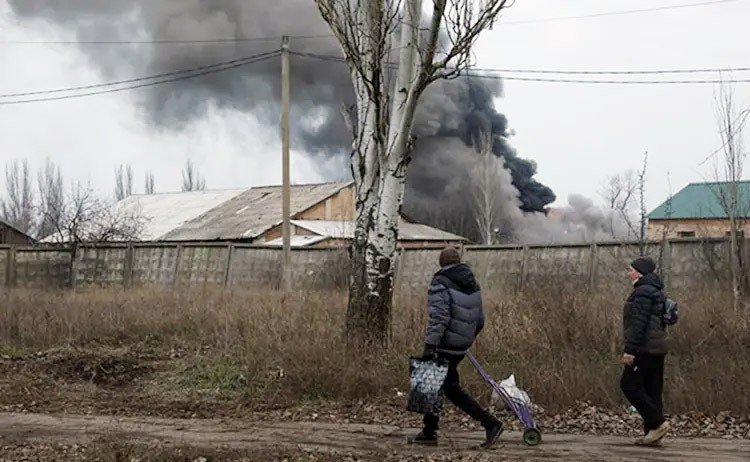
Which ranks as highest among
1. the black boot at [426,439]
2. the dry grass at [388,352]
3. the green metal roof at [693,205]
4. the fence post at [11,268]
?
the green metal roof at [693,205]

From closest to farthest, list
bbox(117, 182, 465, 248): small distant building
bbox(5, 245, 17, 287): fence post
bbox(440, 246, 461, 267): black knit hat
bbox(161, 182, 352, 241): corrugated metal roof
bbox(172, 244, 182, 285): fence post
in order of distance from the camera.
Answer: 1. bbox(440, 246, 461, 267): black knit hat
2. bbox(172, 244, 182, 285): fence post
3. bbox(5, 245, 17, 287): fence post
4. bbox(117, 182, 465, 248): small distant building
5. bbox(161, 182, 352, 241): corrugated metal roof

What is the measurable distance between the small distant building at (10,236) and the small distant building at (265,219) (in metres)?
7.23

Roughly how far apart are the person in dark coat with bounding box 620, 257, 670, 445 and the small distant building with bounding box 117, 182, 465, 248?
77.0ft

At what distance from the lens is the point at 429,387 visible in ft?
23.7

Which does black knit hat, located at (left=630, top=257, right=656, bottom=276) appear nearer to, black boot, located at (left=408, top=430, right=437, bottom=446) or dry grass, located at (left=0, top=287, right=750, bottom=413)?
dry grass, located at (left=0, top=287, right=750, bottom=413)

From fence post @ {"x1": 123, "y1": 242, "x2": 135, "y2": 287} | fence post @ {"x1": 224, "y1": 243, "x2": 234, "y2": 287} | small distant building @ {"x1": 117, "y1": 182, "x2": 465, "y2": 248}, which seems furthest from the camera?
small distant building @ {"x1": 117, "y1": 182, "x2": 465, "y2": 248}

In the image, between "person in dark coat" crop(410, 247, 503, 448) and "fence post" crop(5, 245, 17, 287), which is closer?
"person in dark coat" crop(410, 247, 503, 448)

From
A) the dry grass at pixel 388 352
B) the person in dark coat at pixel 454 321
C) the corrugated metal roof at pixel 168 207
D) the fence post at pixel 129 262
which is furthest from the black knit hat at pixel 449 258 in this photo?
the corrugated metal roof at pixel 168 207

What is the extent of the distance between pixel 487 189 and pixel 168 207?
54.9 feet

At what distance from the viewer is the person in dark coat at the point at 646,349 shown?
743cm

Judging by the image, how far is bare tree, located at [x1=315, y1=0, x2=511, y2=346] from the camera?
33.9ft

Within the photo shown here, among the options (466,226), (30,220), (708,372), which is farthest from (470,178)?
(30,220)

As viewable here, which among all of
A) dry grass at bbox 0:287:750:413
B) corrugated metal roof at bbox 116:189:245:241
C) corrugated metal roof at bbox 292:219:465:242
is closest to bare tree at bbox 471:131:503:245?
corrugated metal roof at bbox 292:219:465:242

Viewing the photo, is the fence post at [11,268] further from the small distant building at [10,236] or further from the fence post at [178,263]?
the small distant building at [10,236]
